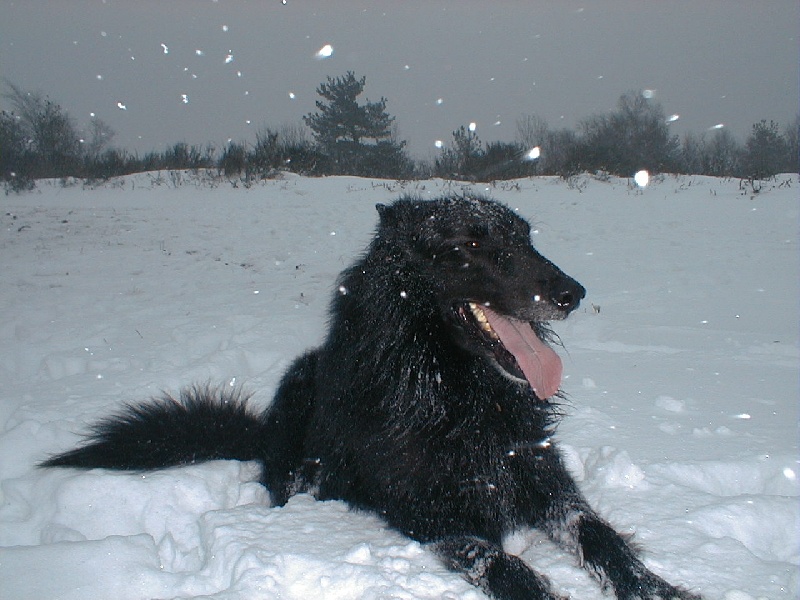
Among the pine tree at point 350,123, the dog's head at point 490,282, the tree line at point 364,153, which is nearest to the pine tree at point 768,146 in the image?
the tree line at point 364,153

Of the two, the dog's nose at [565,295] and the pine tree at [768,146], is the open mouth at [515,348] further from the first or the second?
the pine tree at [768,146]

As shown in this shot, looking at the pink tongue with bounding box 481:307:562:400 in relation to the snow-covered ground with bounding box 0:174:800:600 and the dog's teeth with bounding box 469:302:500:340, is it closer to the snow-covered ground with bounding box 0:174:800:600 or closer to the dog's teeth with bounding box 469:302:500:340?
the dog's teeth with bounding box 469:302:500:340

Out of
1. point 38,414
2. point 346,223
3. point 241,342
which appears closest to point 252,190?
point 346,223

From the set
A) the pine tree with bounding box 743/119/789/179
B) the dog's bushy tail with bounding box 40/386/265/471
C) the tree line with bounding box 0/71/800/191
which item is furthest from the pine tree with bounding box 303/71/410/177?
the dog's bushy tail with bounding box 40/386/265/471

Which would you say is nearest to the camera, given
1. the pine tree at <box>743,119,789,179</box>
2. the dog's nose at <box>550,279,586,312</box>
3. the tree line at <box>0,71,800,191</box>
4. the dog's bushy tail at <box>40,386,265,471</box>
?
the dog's nose at <box>550,279,586,312</box>

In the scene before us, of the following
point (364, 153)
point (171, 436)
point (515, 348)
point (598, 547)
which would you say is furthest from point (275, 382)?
point (364, 153)

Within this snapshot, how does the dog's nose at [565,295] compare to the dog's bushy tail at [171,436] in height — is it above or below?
above

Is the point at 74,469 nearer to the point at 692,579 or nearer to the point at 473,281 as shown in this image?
the point at 473,281

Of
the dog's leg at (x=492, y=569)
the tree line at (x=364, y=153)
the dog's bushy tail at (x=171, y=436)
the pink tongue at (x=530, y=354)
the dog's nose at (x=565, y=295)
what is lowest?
the dog's leg at (x=492, y=569)

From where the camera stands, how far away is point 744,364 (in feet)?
13.2

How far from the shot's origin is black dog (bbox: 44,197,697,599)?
2.21 metres

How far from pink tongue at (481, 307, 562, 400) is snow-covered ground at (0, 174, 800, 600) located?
27.7 inches

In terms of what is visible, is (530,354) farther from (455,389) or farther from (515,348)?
(455,389)

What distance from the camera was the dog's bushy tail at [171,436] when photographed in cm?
279
